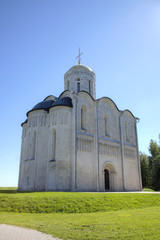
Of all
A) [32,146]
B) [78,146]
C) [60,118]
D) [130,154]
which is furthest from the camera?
[130,154]

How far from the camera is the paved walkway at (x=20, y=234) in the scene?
486 cm

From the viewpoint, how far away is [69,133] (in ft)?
58.4

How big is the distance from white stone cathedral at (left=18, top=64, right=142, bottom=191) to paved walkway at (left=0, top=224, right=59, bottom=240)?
10.7 meters

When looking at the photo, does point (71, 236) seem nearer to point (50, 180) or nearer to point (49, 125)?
point (50, 180)

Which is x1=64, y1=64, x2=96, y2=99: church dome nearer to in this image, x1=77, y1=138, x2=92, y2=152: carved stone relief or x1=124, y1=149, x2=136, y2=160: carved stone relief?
x1=77, y1=138, x2=92, y2=152: carved stone relief

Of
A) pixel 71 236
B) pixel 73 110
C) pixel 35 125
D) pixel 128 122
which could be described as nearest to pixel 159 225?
pixel 71 236

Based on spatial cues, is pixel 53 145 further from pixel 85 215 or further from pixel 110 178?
pixel 85 215

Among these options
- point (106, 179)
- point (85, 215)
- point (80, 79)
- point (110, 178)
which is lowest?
point (85, 215)

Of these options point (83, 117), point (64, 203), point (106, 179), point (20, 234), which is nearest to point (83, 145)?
point (83, 117)

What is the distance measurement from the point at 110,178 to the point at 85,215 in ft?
42.6

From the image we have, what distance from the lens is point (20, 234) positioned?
5.14 m

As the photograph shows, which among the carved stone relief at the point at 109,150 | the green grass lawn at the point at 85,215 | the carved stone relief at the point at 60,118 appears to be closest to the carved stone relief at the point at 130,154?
the carved stone relief at the point at 109,150

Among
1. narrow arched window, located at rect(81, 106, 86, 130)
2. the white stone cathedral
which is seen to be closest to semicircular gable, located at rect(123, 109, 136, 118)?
the white stone cathedral

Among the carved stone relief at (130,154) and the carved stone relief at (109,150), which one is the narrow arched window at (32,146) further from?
the carved stone relief at (130,154)
